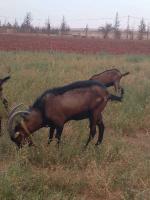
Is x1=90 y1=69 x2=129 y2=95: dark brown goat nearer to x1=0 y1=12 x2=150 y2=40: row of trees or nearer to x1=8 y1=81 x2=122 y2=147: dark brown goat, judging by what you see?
x1=8 y1=81 x2=122 y2=147: dark brown goat

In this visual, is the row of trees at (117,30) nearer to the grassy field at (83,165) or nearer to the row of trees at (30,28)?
the row of trees at (30,28)

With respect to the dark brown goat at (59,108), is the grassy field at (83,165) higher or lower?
lower

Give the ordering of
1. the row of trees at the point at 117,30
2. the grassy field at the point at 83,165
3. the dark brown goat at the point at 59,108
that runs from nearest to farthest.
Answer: the grassy field at the point at 83,165
the dark brown goat at the point at 59,108
the row of trees at the point at 117,30

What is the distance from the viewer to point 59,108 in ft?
24.7

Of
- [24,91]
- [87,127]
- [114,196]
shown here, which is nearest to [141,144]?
[87,127]

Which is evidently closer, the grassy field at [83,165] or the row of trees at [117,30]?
the grassy field at [83,165]

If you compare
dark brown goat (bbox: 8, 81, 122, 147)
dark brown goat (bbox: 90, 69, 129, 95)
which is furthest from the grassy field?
dark brown goat (bbox: 90, 69, 129, 95)

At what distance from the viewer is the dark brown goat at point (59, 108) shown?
736 centimetres

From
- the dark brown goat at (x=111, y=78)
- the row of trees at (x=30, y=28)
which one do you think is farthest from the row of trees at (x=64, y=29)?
the dark brown goat at (x=111, y=78)

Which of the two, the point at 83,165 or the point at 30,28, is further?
the point at 30,28

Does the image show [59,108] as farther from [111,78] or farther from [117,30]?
[117,30]

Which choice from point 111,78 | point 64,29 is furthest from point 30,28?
point 111,78

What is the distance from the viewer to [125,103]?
1115 cm

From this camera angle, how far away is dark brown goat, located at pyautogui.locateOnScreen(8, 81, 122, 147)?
24.1 feet
